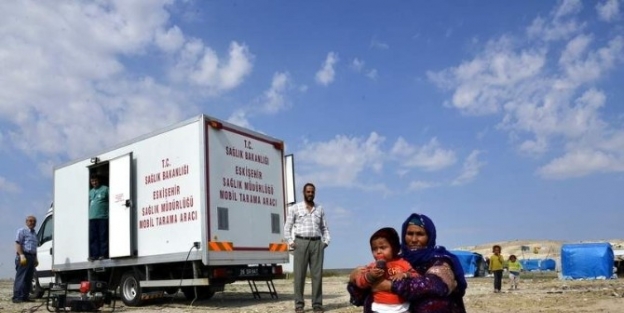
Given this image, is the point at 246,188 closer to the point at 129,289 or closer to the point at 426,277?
the point at 129,289

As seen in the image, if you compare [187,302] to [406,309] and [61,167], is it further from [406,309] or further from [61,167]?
[406,309]

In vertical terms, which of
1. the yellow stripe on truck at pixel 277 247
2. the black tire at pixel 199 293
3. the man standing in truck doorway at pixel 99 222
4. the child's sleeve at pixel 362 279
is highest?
the man standing in truck doorway at pixel 99 222

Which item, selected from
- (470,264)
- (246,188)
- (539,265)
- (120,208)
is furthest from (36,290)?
(539,265)

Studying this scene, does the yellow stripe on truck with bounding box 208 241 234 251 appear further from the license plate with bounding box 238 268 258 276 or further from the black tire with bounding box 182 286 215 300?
the black tire with bounding box 182 286 215 300

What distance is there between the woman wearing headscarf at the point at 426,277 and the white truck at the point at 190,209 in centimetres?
709

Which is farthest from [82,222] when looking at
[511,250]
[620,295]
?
[511,250]

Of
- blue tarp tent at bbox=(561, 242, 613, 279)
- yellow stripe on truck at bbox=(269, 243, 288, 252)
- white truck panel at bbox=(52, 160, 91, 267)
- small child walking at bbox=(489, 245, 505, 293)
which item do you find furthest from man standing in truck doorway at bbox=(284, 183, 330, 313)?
blue tarp tent at bbox=(561, 242, 613, 279)

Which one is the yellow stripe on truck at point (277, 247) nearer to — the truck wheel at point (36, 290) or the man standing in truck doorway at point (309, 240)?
the man standing in truck doorway at point (309, 240)

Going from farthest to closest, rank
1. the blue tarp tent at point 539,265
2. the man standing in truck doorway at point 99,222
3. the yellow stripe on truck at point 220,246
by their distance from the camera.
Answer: the blue tarp tent at point 539,265, the man standing in truck doorway at point 99,222, the yellow stripe on truck at point 220,246

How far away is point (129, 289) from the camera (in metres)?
11.1

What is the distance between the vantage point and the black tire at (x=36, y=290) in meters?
14.2

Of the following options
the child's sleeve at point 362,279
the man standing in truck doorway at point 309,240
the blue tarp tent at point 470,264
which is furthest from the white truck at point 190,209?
the blue tarp tent at point 470,264

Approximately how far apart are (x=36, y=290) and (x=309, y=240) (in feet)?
28.3

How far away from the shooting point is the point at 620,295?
438 inches
